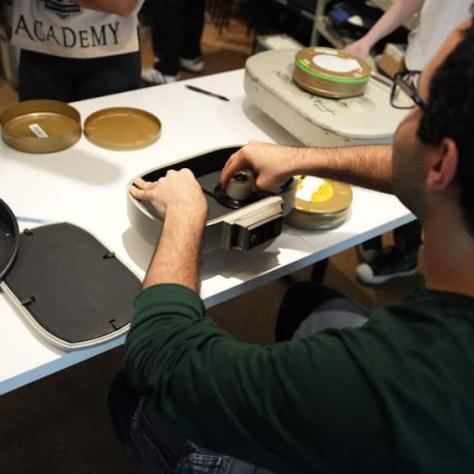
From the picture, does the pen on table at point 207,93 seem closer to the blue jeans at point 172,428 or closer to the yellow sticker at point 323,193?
the yellow sticker at point 323,193

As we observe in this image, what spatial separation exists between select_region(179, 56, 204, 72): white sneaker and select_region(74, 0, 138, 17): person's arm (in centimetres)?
171

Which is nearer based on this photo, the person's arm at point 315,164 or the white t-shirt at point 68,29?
the person's arm at point 315,164

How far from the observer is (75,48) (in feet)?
4.75

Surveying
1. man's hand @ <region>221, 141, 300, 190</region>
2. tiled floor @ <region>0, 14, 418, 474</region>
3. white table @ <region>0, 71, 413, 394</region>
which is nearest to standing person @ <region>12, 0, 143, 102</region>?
white table @ <region>0, 71, 413, 394</region>

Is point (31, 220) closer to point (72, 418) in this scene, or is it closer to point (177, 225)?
point (177, 225)

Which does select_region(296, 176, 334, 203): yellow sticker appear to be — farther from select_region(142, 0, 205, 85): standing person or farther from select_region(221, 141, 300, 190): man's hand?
select_region(142, 0, 205, 85): standing person

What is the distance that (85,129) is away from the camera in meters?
1.21

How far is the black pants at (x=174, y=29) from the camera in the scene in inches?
104

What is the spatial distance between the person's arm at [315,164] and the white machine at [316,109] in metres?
Answer: 0.08

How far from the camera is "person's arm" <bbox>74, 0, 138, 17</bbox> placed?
3.95 ft

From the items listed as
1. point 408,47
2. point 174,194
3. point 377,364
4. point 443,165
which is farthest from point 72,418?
point 408,47

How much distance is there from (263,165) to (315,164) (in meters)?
0.11

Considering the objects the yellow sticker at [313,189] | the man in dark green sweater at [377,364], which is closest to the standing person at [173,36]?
the yellow sticker at [313,189]

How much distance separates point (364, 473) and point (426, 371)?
13 centimetres
